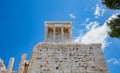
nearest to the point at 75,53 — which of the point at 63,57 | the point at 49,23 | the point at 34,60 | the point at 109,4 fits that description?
the point at 63,57

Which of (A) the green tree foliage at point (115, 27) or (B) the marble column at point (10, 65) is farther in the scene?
(B) the marble column at point (10, 65)

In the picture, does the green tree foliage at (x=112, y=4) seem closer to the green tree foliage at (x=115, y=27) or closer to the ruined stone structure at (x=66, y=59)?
the green tree foliage at (x=115, y=27)

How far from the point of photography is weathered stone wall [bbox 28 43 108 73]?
31.9 feet

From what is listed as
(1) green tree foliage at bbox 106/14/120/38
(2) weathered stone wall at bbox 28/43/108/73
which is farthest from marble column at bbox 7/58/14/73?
(1) green tree foliage at bbox 106/14/120/38

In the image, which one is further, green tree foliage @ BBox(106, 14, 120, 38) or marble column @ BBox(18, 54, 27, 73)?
marble column @ BBox(18, 54, 27, 73)

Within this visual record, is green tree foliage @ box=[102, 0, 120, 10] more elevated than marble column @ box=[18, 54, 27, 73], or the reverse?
green tree foliage @ box=[102, 0, 120, 10]

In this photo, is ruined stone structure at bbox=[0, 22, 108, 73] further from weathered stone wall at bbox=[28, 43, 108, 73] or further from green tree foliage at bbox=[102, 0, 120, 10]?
green tree foliage at bbox=[102, 0, 120, 10]

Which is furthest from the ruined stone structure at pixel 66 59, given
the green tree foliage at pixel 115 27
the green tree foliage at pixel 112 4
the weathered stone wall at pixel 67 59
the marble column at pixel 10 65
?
the green tree foliage at pixel 112 4

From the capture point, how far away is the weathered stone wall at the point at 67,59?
31.9 feet

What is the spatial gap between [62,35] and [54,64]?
18.2ft

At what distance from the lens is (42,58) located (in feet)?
33.7

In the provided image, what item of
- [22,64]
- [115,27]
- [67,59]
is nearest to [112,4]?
[115,27]

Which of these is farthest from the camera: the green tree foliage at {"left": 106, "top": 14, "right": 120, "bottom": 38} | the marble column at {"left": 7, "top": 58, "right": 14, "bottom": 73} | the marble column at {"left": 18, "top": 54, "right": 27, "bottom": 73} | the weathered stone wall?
the marble column at {"left": 7, "top": 58, "right": 14, "bottom": 73}

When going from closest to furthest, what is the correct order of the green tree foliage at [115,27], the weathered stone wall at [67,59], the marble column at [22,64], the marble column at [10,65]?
the green tree foliage at [115,27] → the weathered stone wall at [67,59] → the marble column at [22,64] → the marble column at [10,65]
